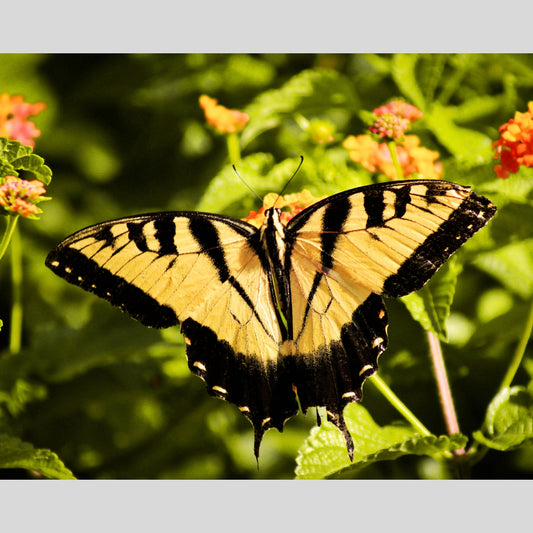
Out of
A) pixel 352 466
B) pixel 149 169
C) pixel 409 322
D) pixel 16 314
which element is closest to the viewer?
pixel 352 466

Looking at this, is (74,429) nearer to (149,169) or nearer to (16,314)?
(16,314)

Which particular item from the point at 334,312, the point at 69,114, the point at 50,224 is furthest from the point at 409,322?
the point at 69,114

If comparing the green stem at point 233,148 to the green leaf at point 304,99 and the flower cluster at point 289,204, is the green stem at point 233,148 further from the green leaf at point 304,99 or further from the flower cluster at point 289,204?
the flower cluster at point 289,204

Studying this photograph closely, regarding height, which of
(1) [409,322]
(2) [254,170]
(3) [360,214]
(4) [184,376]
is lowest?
(4) [184,376]

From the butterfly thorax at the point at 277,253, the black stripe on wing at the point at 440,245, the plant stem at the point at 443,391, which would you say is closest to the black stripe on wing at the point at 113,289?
the butterfly thorax at the point at 277,253

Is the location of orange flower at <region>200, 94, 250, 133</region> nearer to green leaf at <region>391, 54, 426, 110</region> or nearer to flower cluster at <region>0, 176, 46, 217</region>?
green leaf at <region>391, 54, 426, 110</region>

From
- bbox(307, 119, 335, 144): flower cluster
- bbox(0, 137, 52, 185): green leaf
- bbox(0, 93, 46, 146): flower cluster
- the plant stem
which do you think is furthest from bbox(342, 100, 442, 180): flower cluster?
bbox(0, 93, 46, 146): flower cluster

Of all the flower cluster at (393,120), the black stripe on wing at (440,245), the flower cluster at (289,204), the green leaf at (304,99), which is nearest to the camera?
the black stripe on wing at (440,245)
